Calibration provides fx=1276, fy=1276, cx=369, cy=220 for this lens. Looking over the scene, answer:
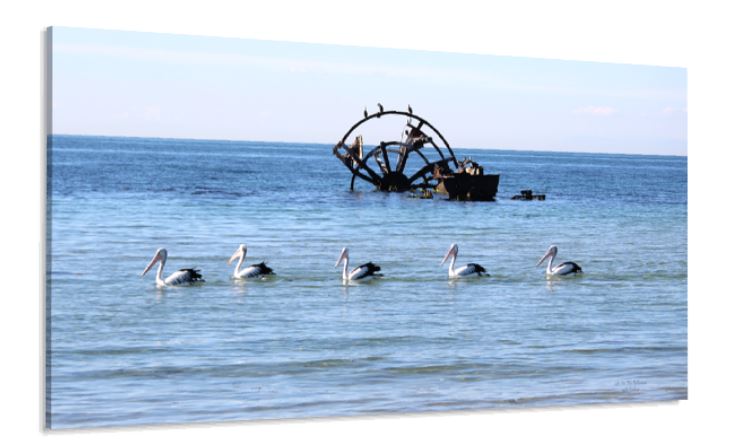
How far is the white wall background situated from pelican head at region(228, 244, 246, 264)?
91cm

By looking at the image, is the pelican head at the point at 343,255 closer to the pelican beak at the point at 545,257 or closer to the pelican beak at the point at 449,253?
the pelican beak at the point at 449,253

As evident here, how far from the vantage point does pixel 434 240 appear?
290 inches

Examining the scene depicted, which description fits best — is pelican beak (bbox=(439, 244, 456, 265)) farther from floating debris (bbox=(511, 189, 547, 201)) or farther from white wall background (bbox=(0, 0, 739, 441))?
white wall background (bbox=(0, 0, 739, 441))

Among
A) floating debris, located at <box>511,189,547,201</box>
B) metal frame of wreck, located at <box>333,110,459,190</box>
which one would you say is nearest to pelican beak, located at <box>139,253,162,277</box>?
metal frame of wreck, located at <box>333,110,459,190</box>

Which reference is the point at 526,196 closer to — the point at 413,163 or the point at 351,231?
the point at 413,163

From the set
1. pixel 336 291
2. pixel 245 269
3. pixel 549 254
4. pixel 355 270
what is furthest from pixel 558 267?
pixel 245 269

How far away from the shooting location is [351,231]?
7.11m

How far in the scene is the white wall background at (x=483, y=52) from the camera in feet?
19.3

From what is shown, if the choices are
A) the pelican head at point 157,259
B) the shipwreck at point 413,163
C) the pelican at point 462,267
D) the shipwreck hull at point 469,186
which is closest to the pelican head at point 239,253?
the pelican head at point 157,259

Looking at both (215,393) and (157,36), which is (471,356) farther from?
(157,36)

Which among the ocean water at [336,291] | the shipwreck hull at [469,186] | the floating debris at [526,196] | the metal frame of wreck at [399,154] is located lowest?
the ocean water at [336,291]

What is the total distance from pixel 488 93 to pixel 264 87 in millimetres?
1309

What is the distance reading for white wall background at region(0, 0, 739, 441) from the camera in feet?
19.3
